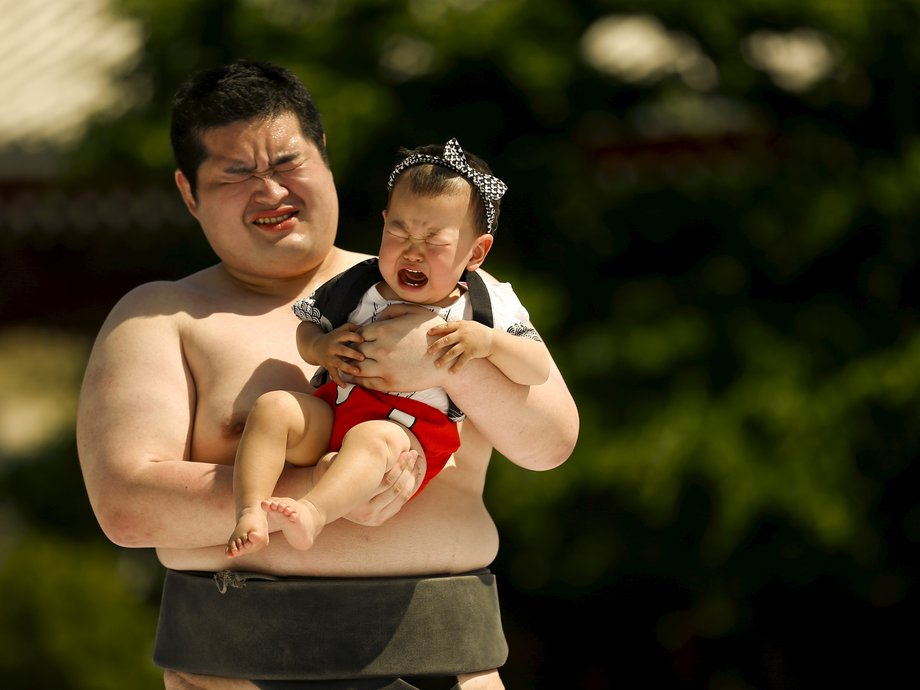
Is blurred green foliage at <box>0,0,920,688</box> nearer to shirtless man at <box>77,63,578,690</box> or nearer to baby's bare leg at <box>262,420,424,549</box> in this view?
shirtless man at <box>77,63,578,690</box>

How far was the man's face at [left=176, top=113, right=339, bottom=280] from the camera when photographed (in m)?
2.33

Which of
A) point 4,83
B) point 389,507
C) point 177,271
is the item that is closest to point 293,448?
point 389,507

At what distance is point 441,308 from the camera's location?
2.18 meters

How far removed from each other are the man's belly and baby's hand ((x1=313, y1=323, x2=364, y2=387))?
10.2 inches

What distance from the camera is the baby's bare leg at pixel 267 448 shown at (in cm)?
195

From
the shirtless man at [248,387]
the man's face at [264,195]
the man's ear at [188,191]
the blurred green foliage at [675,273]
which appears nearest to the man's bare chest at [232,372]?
the shirtless man at [248,387]

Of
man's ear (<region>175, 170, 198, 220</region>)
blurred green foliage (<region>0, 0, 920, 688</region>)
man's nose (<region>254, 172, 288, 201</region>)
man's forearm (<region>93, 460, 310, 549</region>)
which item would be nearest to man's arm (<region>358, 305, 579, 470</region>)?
man's forearm (<region>93, 460, 310, 549</region>)

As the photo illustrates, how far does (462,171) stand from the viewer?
2.12 metres

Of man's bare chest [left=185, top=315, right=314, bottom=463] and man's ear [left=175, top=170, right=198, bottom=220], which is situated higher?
man's ear [left=175, top=170, right=198, bottom=220]

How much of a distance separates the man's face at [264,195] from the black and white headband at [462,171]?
243mm

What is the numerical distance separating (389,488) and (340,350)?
217 millimetres

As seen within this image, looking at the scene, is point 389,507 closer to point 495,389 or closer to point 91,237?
point 495,389

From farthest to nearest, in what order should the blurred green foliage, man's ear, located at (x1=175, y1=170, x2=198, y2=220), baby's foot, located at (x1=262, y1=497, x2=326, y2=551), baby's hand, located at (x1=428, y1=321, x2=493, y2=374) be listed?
the blurred green foliage
man's ear, located at (x1=175, y1=170, x2=198, y2=220)
baby's hand, located at (x1=428, y1=321, x2=493, y2=374)
baby's foot, located at (x1=262, y1=497, x2=326, y2=551)

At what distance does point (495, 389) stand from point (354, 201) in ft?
14.2
